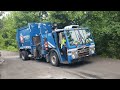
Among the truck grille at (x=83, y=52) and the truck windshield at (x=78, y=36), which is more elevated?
the truck windshield at (x=78, y=36)

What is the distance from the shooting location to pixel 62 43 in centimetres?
1254

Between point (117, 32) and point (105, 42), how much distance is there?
5.42ft

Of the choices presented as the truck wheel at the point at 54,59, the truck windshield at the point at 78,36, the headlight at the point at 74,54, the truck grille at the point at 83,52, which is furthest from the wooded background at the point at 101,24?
the truck wheel at the point at 54,59

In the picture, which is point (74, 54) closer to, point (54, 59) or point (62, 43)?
point (62, 43)

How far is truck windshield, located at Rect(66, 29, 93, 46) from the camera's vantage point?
12.4 m

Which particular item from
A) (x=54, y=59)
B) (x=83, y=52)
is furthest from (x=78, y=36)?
(x=54, y=59)

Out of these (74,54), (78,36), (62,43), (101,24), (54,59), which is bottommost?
(54,59)

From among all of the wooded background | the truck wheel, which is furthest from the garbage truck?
the wooded background

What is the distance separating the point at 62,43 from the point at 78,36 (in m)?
1.10

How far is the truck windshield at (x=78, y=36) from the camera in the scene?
12406mm

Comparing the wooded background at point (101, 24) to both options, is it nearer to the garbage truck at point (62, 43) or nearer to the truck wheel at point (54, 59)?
the garbage truck at point (62, 43)

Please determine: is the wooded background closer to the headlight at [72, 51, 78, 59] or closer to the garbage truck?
the garbage truck
